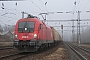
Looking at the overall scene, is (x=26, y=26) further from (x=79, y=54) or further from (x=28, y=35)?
(x=79, y=54)

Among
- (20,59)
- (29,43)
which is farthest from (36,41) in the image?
(20,59)

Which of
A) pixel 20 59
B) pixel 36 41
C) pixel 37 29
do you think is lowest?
pixel 20 59

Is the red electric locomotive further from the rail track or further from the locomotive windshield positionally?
the rail track

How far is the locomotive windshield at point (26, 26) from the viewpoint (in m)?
18.0

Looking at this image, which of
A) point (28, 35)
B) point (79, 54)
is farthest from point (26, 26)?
point (79, 54)

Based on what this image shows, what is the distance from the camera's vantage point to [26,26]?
59.9ft

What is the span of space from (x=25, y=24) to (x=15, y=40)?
82.9 inches

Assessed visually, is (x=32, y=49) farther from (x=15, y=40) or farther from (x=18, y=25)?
(x=18, y=25)

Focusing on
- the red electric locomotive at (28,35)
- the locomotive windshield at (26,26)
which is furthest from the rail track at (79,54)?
the locomotive windshield at (26,26)

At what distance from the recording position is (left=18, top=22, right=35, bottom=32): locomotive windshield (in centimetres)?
1797

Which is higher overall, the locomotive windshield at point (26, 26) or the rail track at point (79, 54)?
the locomotive windshield at point (26, 26)

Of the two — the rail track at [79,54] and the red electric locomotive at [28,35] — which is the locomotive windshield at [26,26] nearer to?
the red electric locomotive at [28,35]

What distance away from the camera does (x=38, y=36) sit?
58.2ft

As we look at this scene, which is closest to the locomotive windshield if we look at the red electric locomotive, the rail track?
the red electric locomotive
